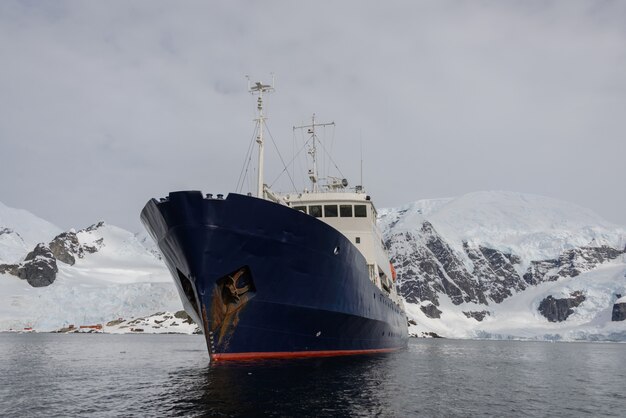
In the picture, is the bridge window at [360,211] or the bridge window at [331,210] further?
the bridge window at [360,211]

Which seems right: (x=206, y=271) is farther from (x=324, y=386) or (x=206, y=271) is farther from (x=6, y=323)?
(x=6, y=323)

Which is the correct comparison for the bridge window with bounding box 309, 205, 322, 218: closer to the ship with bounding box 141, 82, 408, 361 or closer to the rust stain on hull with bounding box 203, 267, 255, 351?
the ship with bounding box 141, 82, 408, 361

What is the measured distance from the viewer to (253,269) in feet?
76.6

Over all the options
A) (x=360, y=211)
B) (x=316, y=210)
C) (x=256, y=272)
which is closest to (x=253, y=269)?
(x=256, y=272)

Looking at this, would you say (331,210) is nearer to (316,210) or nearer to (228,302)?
(316,210)

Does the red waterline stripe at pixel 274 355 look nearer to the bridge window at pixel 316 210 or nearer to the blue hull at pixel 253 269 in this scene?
the blue hull at pixel 253 269

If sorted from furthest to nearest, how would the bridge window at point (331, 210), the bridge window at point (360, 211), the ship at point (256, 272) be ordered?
the bridge window at point (360, 211) < the bridge window at point (331, 210) < the ship at point (256, 272)

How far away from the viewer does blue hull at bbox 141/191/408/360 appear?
22859 millimetres

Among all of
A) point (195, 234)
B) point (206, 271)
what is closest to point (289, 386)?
point (206, 271)

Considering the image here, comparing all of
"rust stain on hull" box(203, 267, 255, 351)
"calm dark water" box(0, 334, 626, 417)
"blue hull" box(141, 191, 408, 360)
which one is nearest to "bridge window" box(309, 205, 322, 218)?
"blue hull" box(141, 191, 408, 360)

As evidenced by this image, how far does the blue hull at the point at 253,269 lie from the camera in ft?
75.0

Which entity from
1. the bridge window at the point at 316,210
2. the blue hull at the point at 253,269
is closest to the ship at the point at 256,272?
the blue hull at the point at 253,269

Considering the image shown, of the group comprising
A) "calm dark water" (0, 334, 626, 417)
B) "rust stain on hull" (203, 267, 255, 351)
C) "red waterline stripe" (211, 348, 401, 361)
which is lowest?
"calm dark water" (0, 334, 626, 417)

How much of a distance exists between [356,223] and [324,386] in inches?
713
